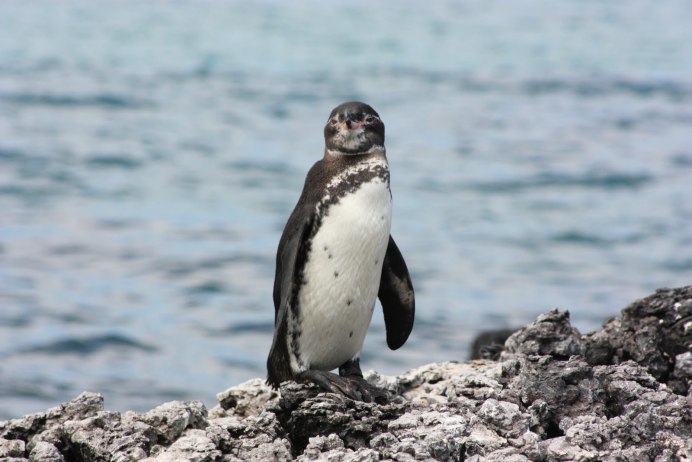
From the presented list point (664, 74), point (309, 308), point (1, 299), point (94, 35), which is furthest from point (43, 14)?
point (309, 308)

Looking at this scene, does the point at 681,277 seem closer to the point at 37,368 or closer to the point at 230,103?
the point at 37,368

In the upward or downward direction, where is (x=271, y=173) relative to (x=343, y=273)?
upward

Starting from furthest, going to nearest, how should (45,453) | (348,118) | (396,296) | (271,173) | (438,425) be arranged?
1. (271,173)
2. (396,296)
3. (348,118)
4. (45,453)
5. (438,425)

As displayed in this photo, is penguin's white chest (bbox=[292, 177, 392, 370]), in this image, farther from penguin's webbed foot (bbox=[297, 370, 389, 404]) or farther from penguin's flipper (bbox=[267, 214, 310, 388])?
penguin's webbed foot (bbox=[297, 370, 389, 404])

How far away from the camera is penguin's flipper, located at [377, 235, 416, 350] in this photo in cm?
484

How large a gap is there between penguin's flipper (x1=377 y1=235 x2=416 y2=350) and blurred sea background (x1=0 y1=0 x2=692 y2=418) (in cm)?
349

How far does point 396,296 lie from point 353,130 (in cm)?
77

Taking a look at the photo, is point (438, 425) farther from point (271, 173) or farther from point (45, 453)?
point (271, 173)

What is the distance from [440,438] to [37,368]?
5578 mm

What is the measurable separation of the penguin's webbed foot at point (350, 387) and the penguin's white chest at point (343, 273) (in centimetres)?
19

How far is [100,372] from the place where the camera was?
882cm

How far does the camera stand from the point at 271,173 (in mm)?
16297

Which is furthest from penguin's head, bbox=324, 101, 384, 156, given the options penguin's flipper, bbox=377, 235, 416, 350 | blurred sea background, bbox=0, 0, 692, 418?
blurred sea background, bbox=0, 0, 692, 418

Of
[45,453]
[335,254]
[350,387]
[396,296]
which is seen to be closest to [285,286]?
[335,254]
